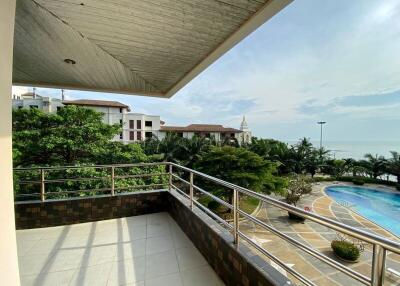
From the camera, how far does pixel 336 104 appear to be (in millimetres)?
46250

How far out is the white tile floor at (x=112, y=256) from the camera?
2.17 meters

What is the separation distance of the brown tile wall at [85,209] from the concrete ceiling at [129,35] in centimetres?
207

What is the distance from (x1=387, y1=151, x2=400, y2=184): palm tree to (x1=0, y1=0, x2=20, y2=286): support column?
25084 mm

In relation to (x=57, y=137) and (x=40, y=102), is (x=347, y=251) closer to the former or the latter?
(x=57, y=137)

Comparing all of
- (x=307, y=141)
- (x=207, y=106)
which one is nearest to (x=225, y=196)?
(x=307, y=141)

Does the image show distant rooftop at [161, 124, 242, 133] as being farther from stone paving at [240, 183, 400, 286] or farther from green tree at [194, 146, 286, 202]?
stone paving at [240, 183, 400, 286]

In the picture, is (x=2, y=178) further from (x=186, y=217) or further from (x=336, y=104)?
(x=336, y=104)

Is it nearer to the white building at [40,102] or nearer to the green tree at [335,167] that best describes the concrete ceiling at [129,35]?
the green tree at [335,167]

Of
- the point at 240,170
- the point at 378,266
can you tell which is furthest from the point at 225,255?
the point at 240,170

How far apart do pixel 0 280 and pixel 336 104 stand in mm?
55198

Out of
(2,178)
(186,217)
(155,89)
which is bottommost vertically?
(186,217)

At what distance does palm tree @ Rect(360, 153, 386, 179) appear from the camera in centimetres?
2007

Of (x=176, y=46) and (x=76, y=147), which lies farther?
(x=76, y=147)

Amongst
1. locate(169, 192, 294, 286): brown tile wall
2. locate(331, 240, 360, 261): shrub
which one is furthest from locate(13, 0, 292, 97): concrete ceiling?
locate(331, 240, 360, 261): shrub
